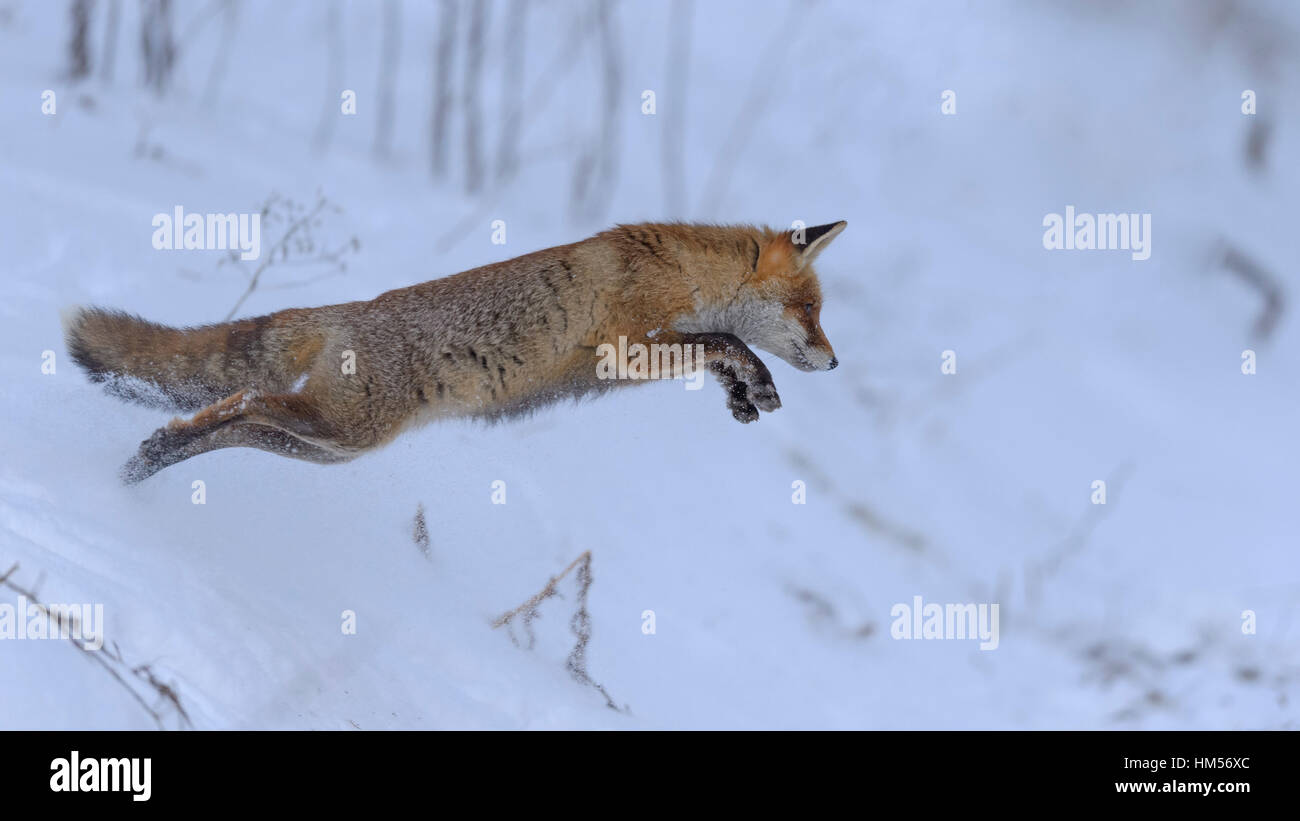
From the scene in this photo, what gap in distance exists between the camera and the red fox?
5.28 m

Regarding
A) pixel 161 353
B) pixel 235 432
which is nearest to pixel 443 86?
pixel 161 353

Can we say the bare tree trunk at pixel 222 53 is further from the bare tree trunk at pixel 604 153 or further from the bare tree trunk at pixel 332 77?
the bare tree trunk at pixel 604 153

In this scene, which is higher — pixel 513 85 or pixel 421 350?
pixel 513 85

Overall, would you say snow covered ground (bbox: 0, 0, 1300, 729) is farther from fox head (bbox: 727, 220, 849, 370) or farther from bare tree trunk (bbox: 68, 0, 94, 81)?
fox head (bbox: 727, 220, 849, 370)

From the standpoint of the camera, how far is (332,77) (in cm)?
1128

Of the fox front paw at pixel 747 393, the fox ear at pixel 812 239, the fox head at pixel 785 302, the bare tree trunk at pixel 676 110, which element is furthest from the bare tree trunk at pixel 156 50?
the fox front paw at pixel 747 393

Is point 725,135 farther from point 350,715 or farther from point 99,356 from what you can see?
point 350,715

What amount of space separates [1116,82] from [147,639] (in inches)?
452

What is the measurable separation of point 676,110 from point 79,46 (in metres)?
5.65

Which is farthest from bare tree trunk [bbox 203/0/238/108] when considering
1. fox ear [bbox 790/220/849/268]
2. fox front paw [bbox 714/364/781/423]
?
fox front paw [bbox 714/364/781/423]

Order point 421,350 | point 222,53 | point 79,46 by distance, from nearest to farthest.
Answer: point 421,350, point 79,46, point 222,53

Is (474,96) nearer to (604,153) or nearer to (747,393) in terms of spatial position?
(604,153)

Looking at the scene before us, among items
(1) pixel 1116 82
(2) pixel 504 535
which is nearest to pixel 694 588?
(2) pixel 504 535

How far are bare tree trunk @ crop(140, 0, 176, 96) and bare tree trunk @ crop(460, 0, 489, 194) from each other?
8.89ft
